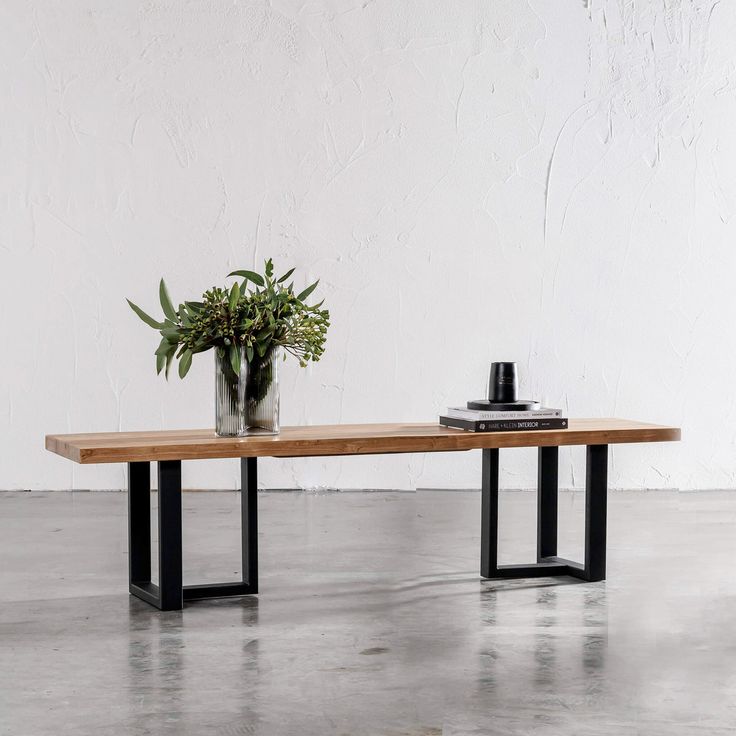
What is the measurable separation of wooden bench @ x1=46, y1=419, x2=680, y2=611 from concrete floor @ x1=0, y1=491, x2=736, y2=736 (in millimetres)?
88

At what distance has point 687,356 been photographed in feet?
18.1

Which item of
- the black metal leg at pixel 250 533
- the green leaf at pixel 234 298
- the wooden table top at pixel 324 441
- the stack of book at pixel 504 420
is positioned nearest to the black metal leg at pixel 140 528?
the wooden table top at pixel 324 441

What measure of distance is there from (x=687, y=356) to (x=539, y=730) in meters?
3.75

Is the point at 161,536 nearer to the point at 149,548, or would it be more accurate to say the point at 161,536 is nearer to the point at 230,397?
the point at 149,548

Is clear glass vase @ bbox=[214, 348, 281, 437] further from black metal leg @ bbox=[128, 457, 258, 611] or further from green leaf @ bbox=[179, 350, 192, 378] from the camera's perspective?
black metal leg @ bbox=[128, 457, 258, 611]

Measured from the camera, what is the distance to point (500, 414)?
3135 mm

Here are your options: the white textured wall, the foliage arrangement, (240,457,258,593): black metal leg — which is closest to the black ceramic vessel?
the foliage arrangement

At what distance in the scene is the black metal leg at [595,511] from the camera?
3.29m

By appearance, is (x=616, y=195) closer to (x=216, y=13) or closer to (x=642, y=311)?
(x=642, y=311)

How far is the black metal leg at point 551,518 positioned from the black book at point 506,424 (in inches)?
A: 7.0

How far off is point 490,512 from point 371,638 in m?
0.75

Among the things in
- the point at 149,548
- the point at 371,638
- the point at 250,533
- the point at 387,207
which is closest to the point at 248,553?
the point at 250,533

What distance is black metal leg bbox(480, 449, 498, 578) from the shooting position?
333 centimetres

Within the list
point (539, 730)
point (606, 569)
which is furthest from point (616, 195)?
point (539, 730)
